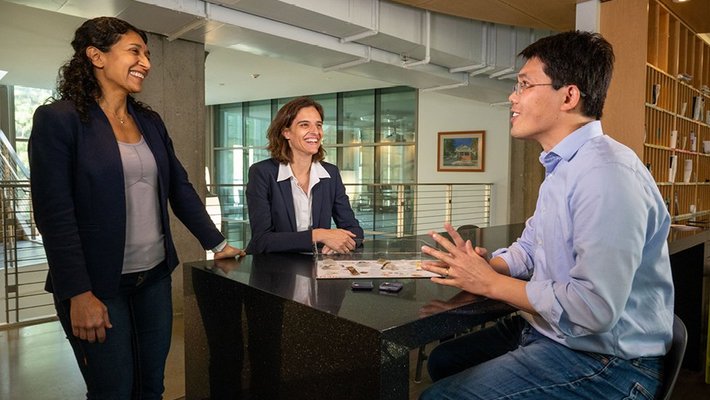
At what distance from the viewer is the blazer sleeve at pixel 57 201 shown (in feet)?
4.07

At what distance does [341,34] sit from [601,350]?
12.2ft

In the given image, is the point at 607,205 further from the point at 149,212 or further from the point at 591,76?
the point at 149,212

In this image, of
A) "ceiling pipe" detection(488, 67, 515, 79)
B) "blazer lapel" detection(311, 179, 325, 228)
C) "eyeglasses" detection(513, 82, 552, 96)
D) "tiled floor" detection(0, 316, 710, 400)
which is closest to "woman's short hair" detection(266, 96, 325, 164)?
"blazer lapel" detection(311, 179, 325, 228)

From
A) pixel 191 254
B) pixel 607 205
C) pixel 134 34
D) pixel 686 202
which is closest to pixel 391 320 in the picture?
pixel 607 205

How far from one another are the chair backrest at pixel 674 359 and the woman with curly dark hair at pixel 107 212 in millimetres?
1318

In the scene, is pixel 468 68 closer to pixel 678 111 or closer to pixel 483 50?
pixel 483 50

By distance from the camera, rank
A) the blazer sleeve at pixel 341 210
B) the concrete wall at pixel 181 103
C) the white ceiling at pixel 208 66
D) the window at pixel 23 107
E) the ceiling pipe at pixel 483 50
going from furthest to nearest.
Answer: the window at pixel 23 107, the ceiling pipe at pixel 483 50, the white ceiling at pixel 208 66, the concrete wall at pixel 181 103, the blazer sleeve at pixel 341 210

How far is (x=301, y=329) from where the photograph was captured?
1087 millimetres

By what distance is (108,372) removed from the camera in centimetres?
132

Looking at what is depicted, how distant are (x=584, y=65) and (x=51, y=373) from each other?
3.14 metres

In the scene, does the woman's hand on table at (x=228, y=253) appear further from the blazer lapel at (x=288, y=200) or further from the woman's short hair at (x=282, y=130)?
the woman's short hair at (x=282, y=130)

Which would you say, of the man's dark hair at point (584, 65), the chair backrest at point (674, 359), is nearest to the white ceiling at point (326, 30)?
the man's dark hair at point (584, 65)

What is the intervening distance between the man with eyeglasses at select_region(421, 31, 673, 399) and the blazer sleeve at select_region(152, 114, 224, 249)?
2.62 ft

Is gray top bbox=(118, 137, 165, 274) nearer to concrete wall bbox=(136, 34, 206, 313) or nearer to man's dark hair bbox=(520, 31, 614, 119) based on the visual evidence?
man's dark hair bbox=(520, 31, 614, 119)
